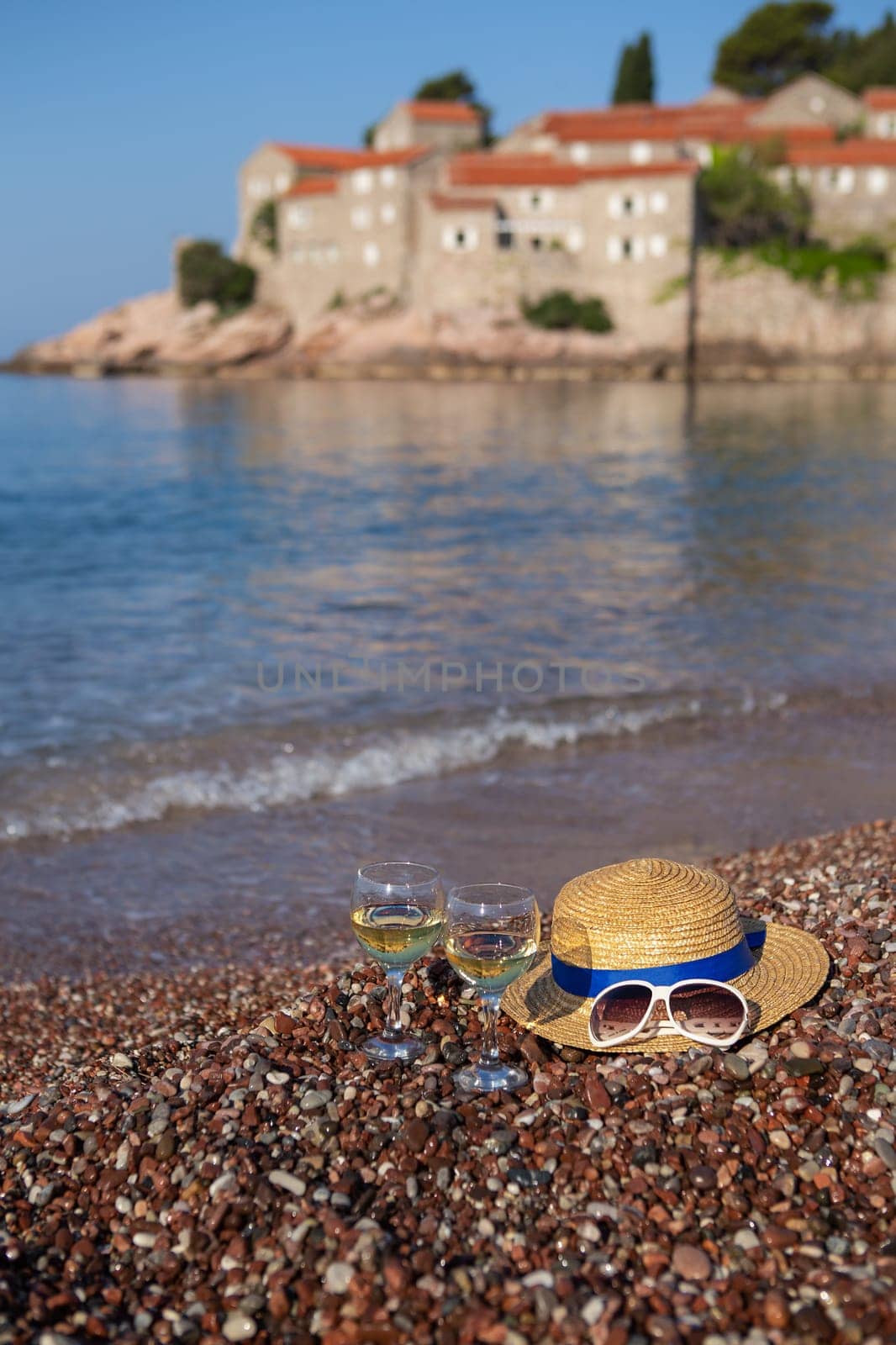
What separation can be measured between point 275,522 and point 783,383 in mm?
38971

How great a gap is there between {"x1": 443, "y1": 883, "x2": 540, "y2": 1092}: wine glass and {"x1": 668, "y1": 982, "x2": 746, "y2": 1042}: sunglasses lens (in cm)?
42

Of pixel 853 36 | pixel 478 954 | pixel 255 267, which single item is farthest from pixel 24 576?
pixel 853 36

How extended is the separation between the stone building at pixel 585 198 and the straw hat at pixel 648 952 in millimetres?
53445

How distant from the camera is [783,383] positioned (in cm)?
5281

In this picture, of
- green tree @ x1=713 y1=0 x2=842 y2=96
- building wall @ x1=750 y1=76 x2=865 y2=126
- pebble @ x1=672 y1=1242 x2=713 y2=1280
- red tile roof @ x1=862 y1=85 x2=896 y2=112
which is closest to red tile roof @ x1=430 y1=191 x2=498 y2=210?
building wall @ x1=750 y1=76 x2=865 y2=126

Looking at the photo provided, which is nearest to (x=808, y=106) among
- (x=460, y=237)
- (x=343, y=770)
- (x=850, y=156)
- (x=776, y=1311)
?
(x=850, y=156)

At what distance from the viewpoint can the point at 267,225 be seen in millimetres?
66750

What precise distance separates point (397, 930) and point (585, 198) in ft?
181

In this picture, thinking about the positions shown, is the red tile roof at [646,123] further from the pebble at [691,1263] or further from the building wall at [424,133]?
the pebble at [691,1263]

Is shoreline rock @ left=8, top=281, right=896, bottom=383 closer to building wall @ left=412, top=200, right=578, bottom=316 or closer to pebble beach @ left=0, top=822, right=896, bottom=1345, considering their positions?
building wall @ left=412, top=200, right=578, bottom=316

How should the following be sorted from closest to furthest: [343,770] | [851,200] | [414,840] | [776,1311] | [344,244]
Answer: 1. [776,1311]
2. [414,840]
3. [343,770]
4. [851,200]
5. [344,244]

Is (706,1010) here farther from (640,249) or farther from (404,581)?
(640,249)

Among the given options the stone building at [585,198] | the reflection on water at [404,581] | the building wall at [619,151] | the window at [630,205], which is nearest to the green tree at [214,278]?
the stone building at [585,198]

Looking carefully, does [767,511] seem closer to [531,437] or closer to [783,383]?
[531,437]
